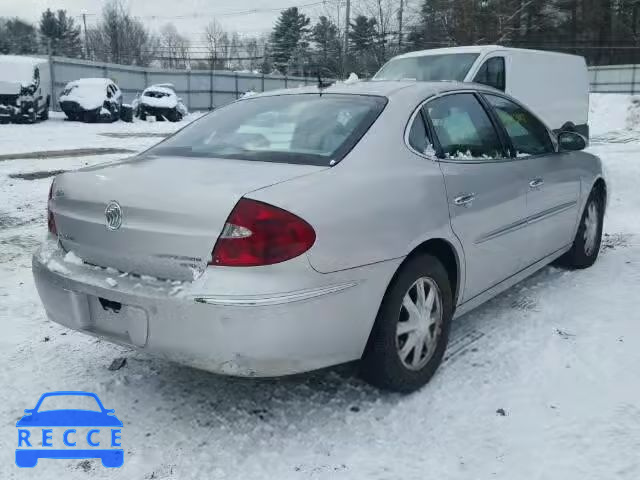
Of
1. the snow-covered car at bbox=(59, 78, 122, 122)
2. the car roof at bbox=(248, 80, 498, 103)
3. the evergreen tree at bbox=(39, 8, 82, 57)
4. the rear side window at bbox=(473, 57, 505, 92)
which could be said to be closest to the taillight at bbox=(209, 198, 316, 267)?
the car roof at bbox=(248, 80, 498, 103)

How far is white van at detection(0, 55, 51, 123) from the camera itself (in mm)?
17594

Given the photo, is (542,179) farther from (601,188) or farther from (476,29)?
(476,29)

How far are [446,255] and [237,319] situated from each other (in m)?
1.30

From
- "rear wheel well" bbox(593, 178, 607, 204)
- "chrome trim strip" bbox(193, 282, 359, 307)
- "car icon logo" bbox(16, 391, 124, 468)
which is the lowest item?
"car icon logo" bbox(16, 391, 124, 468)

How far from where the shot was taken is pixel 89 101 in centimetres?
2014

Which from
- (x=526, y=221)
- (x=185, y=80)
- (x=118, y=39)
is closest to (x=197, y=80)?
(x=185, y=80)

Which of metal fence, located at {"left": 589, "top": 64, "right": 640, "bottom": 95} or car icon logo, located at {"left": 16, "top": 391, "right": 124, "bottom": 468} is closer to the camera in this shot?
car icon logo, located at {"left": 16, "top": 391, "right": 124, "bottom": 468}

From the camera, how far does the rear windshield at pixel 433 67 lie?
945 centimetres

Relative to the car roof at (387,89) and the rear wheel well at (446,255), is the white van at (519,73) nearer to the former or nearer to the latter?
the car roof at (387,89)

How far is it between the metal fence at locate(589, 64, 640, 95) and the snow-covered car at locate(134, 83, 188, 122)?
72.5ft

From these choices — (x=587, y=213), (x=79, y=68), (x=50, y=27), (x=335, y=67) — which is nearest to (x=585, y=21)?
(x=335, y=67)

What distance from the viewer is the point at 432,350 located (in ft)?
10.1

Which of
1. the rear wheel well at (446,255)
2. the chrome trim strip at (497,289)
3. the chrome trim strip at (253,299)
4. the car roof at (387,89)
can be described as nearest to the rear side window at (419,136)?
the car roof at (387,89)

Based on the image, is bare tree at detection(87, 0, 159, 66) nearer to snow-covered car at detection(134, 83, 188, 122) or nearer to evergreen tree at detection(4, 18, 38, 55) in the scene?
evergreen tree at detection(4, 18, 38, 55)
